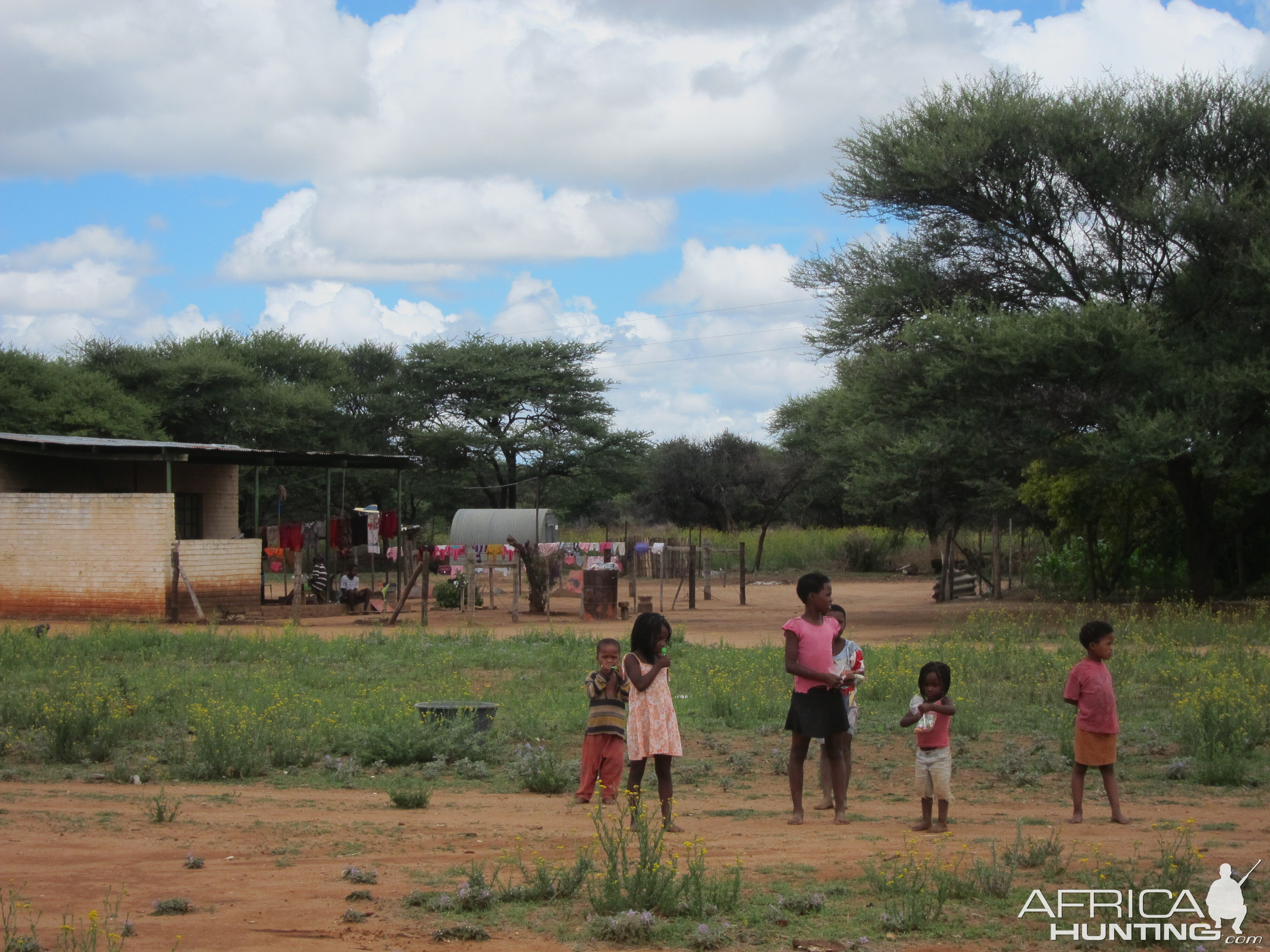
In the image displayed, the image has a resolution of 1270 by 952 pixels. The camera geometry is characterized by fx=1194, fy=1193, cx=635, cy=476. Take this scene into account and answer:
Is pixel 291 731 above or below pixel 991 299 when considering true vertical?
below

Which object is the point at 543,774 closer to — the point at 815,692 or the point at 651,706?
the point at 651,706

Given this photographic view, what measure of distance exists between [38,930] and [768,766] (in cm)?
577

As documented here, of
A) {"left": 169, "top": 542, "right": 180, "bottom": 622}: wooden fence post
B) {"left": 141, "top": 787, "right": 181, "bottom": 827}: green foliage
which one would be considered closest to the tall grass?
{"left": 169, "top": 542, "right": 180, "bottom": 622}: wooden fence post

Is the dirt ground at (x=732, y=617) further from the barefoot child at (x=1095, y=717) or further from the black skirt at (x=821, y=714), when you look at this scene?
the black skirt at (x=821, y=714)

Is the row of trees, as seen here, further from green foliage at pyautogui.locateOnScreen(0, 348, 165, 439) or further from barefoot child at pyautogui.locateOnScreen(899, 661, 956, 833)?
barefoot child at pyautogui.locateOnScreen(899, 661, 956, 833)

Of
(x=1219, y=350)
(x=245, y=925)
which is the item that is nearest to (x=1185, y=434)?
(x=1219, y=350)

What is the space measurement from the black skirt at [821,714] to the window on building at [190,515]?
21.5 metres

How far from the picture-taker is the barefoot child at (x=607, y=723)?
7.68 m

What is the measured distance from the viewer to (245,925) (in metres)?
5.10

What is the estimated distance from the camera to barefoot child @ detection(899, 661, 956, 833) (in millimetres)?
7094

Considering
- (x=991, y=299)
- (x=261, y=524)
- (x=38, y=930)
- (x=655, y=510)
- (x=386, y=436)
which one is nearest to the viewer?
(x=38, y=930)

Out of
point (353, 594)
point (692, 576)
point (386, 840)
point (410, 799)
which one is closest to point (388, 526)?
point (353, 594)

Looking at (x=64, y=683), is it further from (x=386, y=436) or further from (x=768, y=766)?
(x=386, y=436)

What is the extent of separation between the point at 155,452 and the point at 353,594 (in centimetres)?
503
